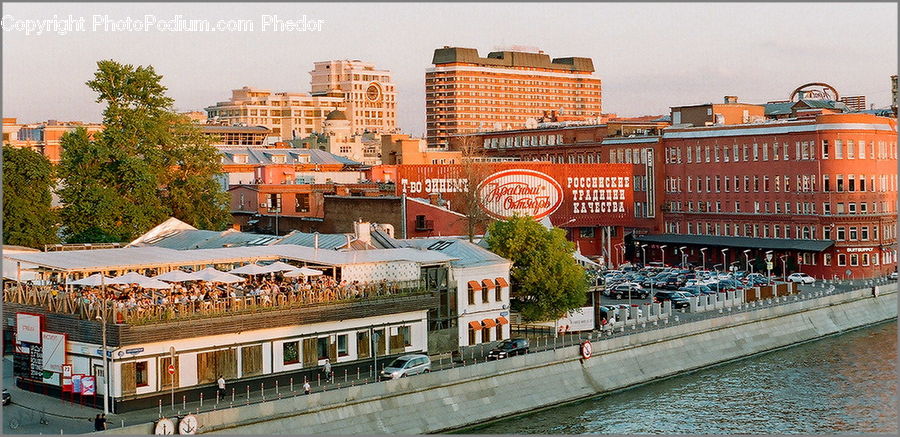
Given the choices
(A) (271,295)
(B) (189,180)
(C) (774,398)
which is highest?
(B) (189,180)

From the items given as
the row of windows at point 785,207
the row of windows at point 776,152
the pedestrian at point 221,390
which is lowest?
the pedestrian at point 221,390

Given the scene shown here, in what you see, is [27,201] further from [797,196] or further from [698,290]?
[797,196]

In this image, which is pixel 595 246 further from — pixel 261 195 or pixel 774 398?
pixel 774 398

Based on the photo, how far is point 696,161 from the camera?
122125 millimetres

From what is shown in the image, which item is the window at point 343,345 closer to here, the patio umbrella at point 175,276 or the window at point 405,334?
the window at point 405,334

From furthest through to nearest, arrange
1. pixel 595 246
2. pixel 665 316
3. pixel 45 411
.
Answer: pixel 595 246, pixel 665 316, pixel 45 411

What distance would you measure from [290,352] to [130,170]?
31603 millimetres

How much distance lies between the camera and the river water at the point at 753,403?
5503 centimetres

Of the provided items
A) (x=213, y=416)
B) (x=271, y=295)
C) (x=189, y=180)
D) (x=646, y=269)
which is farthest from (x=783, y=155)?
(x=213, y=416)

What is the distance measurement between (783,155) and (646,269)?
16189mm

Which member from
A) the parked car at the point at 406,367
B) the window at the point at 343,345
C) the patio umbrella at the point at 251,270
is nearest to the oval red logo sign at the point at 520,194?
the parked car at the point at 406,367

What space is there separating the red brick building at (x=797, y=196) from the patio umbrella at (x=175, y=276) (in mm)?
65776

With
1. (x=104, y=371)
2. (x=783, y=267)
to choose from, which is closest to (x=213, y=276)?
(x=104, y=371)

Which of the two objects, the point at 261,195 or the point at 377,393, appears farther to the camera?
the point at 261,195
